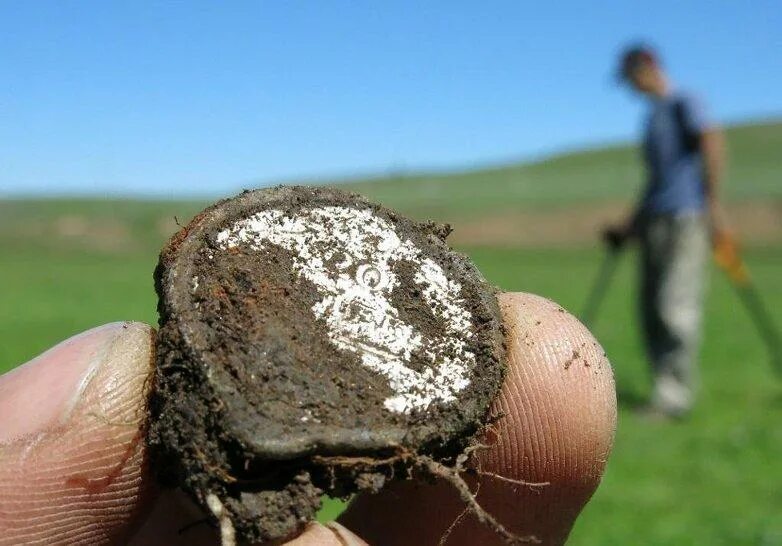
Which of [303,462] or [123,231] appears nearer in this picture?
[303,462]

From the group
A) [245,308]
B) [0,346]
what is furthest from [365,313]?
[0,346]

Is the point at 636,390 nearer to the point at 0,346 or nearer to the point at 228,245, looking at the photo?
the point at 228,245

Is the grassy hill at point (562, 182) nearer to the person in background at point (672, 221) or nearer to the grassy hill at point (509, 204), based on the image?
the grassy hill at point (509, 204)

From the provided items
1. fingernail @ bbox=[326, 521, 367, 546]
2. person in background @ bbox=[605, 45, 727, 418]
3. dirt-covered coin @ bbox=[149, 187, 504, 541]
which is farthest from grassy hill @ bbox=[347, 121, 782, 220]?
fingernail @ bbox=[326, 521, 367, 546]

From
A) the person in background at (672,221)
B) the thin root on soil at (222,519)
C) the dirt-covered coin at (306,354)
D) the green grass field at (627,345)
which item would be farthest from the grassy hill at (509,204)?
the thin root on soil at (222,519)

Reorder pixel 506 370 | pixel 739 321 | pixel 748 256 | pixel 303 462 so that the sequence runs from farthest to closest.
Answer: pixel 748 256 < pixel 739 321 < pixel 506 370 < pixel 303 462

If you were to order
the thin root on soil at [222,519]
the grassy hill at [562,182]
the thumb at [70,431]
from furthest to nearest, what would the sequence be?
the grassy hill at [562,182] < the thumb at [70,431] < the thin root on soil at [222,519]

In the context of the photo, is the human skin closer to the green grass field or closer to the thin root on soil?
the thin root on soil
